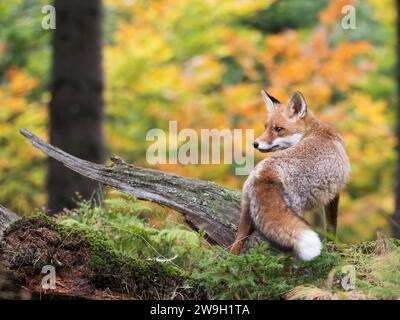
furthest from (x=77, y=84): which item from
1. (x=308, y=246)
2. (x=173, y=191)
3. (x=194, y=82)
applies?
(x=308, y=246)

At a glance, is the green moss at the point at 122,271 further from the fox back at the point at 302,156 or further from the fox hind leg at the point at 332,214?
the fox hind leg at the point at 332,214

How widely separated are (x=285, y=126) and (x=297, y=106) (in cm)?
27

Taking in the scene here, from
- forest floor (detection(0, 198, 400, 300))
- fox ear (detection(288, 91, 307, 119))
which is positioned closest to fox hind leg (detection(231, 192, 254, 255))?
forest floor (detection(0, 198, 400, 300))

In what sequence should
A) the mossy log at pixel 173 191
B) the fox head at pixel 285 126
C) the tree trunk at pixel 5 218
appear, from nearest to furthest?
the tree trunk at pixel 5 218
the mossy log at pixel 173 191
the fox head at pixel 285 126

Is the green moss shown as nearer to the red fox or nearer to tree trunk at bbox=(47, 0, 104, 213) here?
the red fox

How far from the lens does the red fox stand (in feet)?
17.3

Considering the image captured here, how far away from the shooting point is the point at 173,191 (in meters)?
6.94

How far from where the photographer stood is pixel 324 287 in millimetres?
5289

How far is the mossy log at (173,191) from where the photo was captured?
6758mm

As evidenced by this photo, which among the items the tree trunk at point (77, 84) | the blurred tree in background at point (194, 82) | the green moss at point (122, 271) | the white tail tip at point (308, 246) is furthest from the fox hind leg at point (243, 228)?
the blurred tree in background at point (194, 82)

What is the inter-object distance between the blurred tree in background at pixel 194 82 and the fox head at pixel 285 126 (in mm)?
7365

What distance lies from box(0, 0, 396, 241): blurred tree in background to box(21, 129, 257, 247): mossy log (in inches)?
293

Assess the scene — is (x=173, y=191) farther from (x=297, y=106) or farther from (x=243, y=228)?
(x=297, y=106)
